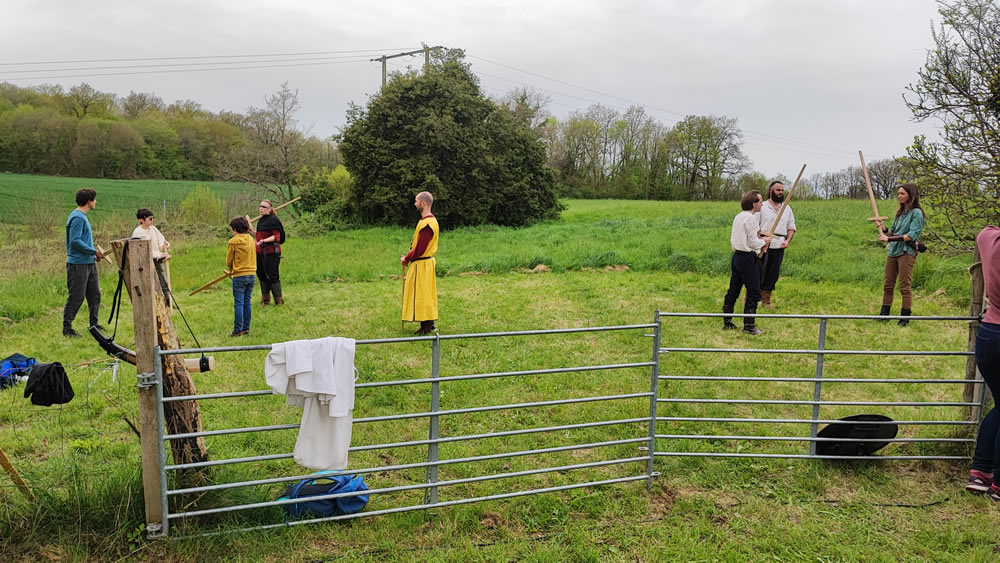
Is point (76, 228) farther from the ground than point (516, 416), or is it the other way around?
point (76, 228)

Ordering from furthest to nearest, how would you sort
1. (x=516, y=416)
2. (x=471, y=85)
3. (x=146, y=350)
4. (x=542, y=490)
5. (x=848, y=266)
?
(x=471, y=85) → (x=848, y=266) → (x=516, y=416) → (x=542, y=490) → (x=146, y=350)

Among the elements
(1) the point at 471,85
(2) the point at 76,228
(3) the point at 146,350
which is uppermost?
(1) the point at 471,85

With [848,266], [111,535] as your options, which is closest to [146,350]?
[111,535]

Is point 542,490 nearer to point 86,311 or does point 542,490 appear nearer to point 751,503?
point 751,503

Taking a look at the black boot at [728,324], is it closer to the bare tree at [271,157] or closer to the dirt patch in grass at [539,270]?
the dirt patch in grass at [539,270]

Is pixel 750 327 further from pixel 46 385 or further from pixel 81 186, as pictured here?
pixel 81 186

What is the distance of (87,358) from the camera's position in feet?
24.4

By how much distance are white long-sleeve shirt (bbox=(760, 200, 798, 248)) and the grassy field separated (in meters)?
1.28

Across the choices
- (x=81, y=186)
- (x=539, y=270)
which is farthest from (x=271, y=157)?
(x=539, y=270)

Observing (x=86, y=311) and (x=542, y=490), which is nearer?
(x=542, y=490)

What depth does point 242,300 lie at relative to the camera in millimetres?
8547

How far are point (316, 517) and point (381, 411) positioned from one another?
1.93 meters

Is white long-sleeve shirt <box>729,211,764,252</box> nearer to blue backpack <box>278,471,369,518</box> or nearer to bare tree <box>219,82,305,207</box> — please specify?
blue backpack <box>278,471,369,518</box>

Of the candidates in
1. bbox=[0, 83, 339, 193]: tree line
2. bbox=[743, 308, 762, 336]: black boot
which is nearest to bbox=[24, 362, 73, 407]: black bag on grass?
bbox=[743, 308, 762, 336]: black boot
